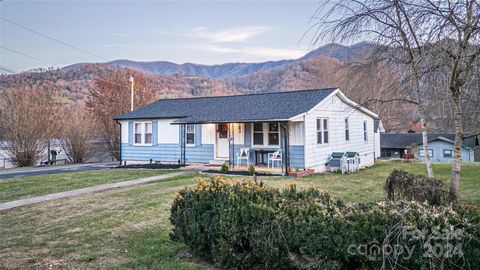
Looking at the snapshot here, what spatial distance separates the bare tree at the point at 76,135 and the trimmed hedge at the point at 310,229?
21.7m

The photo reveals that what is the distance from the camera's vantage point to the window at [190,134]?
1798 centimetres

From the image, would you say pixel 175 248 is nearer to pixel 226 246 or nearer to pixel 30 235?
pixel 226 246

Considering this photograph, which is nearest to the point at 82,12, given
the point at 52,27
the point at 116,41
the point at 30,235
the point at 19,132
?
the point at 52,27

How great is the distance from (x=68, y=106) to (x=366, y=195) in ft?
77.3

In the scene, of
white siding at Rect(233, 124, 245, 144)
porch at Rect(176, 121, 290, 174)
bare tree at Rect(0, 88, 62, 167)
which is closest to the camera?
porch at Rect(176, 121, 290, 174)

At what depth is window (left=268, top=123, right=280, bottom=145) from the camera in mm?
15453

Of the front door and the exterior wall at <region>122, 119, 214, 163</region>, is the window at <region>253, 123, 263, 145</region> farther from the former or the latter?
the exterior wall at <region>122, 119, 214, 163</region>

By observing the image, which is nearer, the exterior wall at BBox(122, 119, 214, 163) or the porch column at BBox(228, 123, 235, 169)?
the porch column at BBox(228, 123, 235, 169)

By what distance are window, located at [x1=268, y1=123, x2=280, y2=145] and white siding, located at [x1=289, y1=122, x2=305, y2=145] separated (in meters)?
0.89

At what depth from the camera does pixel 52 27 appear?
18922mm

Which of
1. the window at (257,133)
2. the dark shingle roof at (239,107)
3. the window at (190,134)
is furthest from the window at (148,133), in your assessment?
the window at (257,133)

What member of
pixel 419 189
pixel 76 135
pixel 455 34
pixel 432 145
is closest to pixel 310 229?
pixel 419 189

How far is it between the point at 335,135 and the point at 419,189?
435 inches

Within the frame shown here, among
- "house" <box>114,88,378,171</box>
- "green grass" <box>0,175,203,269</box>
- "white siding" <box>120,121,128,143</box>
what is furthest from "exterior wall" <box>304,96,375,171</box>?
"white siding" <box>120,121,128,143</box>
